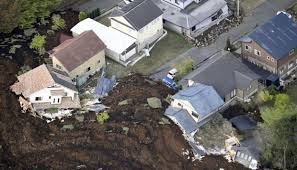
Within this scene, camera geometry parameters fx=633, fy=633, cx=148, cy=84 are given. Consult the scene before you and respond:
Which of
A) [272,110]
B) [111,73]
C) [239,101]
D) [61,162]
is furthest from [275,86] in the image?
[61,162]

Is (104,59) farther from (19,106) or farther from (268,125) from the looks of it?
(268,125)

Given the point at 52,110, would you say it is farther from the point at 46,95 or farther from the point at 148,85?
the point at 148,85

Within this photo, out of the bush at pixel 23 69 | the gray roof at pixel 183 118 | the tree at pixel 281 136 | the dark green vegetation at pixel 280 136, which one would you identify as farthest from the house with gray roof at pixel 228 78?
the bush at pixel 23 69

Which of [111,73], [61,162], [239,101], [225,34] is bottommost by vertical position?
[61,162]

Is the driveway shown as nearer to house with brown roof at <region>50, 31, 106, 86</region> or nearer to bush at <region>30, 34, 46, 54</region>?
bush at <region>30, 34, 46, 54</region>

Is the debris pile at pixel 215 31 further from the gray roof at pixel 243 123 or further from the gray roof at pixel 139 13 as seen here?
the gray roof at pixel 243 123
